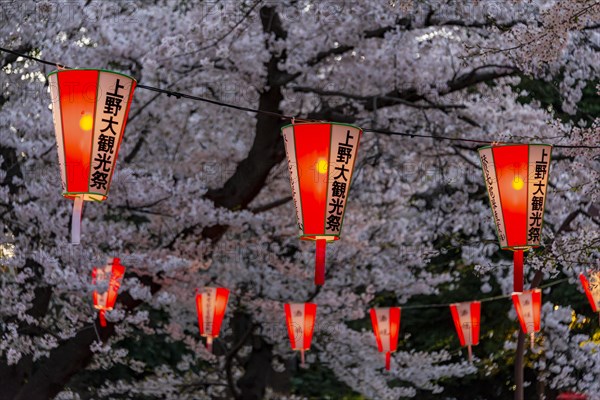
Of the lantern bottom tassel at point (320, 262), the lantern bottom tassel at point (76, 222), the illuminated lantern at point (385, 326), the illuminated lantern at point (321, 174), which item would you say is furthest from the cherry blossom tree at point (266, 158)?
A: the lantern bottom tassel at point (76, 222)

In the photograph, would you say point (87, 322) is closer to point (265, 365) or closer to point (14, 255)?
point (14, 255)

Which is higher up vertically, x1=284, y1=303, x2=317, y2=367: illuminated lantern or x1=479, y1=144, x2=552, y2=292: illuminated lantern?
x1=479, y1=144, x2=552, y2=292: illuminated lantern

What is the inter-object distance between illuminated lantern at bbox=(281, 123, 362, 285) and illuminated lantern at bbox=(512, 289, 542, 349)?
21.2 ft

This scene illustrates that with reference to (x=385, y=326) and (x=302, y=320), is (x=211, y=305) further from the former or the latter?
(x=385, y=326)

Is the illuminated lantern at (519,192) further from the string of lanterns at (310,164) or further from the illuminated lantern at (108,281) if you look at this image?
the illuminated lantern at (108,281)

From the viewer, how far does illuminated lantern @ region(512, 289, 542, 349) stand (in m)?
13.2

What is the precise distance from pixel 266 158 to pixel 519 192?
5.08m

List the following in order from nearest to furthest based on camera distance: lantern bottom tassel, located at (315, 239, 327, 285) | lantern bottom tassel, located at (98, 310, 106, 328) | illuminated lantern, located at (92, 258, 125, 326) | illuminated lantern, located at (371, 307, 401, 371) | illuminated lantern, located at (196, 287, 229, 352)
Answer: lantern bottom tassel, located at (315, 239, 327, 285), illuminated lantern, located at (92, 258, 125, 326), lantern bottom tassel, located at (98, 310, 106, 328), illuminated lantern, located at (196, 287, 229, 352), illuminated lantern, located at (371, 307, 401, 371)

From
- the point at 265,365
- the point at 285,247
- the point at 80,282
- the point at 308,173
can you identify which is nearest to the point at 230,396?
the point at 265,365

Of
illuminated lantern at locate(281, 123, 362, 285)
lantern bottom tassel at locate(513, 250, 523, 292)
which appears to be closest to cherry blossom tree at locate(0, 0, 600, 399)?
lantern bottom tassel at locate(513, 250, 523, 292)

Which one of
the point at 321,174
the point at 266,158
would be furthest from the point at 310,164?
the point at 266,158

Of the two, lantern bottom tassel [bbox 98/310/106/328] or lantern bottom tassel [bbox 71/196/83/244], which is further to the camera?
lantern bottom tassel [bbox 98/310/106/328]

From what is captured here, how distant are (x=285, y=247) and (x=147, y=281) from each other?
191 inches

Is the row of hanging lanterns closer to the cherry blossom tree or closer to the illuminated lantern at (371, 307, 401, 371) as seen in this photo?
the cherry blossom tree
